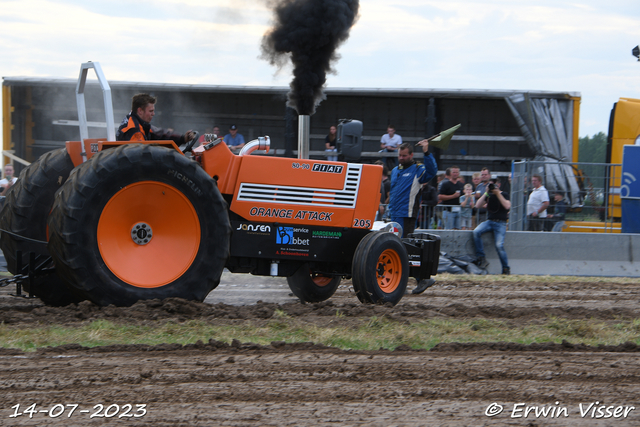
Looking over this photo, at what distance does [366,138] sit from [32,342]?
11.0 meters

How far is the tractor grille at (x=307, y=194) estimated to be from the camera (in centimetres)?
661

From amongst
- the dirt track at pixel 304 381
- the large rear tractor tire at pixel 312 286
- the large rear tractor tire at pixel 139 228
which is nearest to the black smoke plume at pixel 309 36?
the large rear tractor tire at pixel 312 286

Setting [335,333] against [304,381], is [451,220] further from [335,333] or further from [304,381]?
[304,381]

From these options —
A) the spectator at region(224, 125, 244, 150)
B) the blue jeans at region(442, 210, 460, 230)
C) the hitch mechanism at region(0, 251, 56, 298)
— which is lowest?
the hitch mechanism at region(0, 251, 56, 298)

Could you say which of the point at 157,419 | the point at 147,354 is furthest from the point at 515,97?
the point at 157,419

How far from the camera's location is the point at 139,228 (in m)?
5.89

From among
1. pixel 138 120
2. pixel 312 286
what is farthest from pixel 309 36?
pixel 312 286

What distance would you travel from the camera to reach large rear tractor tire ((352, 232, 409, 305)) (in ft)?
21.8

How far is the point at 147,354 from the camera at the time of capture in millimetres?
4656

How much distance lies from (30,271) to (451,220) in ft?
26.2

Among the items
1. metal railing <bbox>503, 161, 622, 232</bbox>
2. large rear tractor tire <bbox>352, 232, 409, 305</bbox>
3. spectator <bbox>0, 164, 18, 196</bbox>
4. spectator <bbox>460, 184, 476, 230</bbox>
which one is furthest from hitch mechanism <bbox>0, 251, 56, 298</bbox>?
metal railing <bbox>503, 161, 622, 232</bbox>

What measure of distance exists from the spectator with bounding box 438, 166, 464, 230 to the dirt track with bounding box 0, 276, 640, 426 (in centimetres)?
720

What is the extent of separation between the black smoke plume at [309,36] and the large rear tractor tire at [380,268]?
213cm

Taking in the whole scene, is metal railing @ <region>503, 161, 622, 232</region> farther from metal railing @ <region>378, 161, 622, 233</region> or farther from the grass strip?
the grass strip
